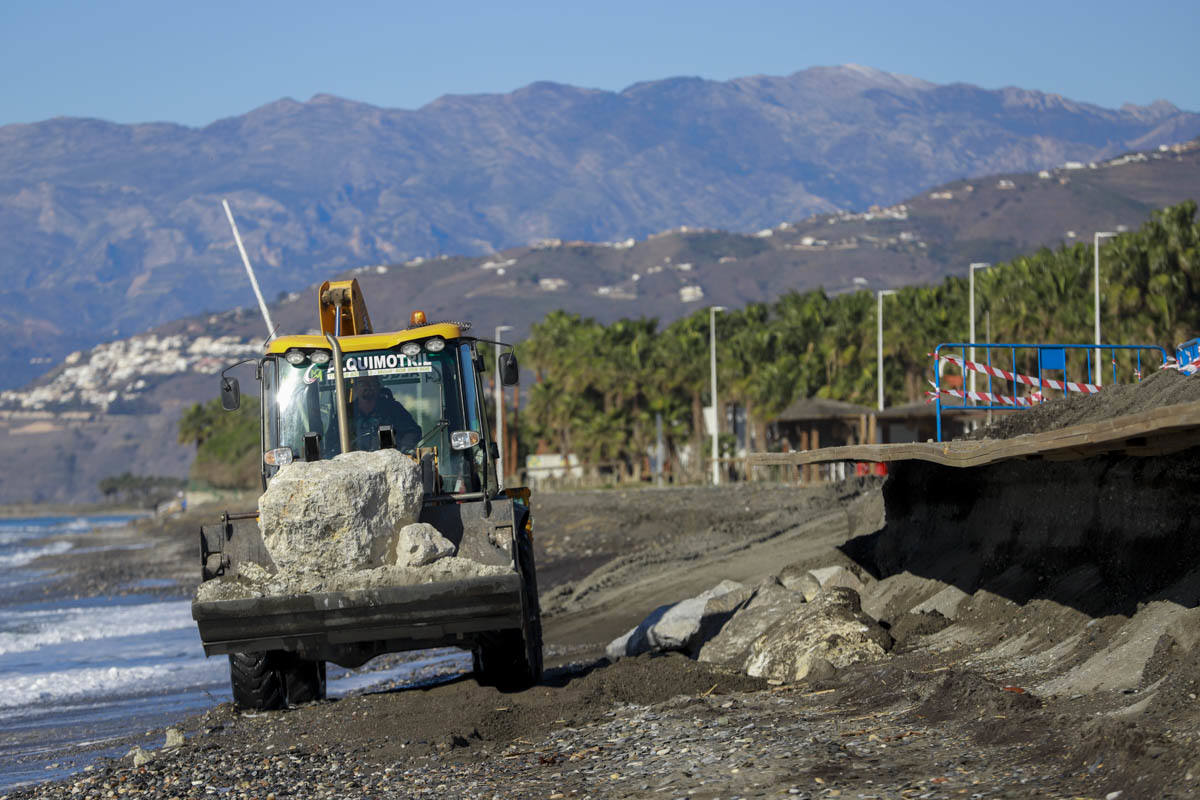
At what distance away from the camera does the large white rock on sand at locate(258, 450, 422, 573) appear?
1080cm

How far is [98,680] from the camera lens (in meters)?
20.3

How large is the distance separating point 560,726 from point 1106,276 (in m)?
49.3

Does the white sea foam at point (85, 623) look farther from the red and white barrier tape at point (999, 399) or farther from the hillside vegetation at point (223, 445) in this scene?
the hillside vegetation at point (223, 445)

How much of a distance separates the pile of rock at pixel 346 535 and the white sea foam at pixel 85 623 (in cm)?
1750

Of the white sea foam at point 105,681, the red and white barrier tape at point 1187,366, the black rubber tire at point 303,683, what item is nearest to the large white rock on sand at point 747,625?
the black rubber tire at point 303,683

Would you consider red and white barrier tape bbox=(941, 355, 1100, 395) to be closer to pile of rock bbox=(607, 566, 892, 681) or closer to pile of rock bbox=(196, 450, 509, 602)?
pile of rock bbox=(607, 566, 892, 681)

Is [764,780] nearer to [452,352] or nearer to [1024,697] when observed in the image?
[1024,697]

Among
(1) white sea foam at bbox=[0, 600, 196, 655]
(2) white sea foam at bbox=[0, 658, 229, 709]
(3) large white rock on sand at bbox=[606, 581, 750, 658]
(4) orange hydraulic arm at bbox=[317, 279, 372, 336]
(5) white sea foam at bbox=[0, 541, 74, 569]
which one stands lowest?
(5) white sea foam at bbox=[0, 541, 74, 569]

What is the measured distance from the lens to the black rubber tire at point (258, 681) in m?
12.5

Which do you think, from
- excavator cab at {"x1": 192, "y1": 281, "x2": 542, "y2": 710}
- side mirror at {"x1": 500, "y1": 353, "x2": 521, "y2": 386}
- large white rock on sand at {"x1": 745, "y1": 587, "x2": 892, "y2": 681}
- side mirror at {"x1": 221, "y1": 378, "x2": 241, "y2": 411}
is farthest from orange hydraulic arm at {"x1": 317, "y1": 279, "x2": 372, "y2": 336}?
large white rock on sand at {"x1": 745, "y1": 587, "x2": 892, "y2": 681}

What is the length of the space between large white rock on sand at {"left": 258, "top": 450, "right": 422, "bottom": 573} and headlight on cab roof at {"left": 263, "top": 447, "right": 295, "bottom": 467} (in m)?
1.06

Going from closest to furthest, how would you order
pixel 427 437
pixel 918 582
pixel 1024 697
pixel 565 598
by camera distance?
pixel 1024 697 → pixel 427 437 → pixel 918 582 → pixel 565 598

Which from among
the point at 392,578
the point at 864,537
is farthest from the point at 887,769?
the point at 864,537

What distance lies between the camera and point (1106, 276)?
55.4 m
